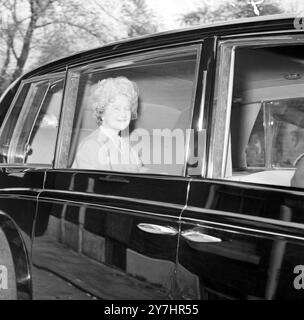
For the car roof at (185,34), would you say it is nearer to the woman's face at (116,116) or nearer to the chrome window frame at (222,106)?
the chrome window frame at (222,106)

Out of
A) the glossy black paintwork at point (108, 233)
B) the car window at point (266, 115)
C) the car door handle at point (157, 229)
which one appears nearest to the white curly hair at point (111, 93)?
the glossy black paintwork at point (108, 233)

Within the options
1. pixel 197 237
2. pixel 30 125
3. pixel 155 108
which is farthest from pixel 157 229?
pixel 30 125

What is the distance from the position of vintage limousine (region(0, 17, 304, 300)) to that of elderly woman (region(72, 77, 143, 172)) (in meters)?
0.05

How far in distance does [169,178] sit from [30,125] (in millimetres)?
1435

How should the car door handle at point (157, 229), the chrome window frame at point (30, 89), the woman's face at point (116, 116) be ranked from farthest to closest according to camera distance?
1. the chrome window frame at point (30, 89)
2. the woman's face at point (116, 116)
3. the car door handle at point (157, 229)

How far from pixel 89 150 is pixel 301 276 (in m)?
1.40

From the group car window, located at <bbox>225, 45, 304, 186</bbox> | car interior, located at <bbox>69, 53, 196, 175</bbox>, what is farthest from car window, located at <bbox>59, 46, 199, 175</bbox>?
car window, located at <bbox>225, 45, 304, 186</bbox>

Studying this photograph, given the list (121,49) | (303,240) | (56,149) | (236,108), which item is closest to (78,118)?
(56,149)

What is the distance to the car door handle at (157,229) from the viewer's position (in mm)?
2071

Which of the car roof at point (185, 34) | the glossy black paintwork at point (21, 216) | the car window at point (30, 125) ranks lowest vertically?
the glossy black paintwork at point (21, 216)

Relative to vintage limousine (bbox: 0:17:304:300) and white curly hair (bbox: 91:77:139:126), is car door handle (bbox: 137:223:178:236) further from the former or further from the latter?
white curly hair (bbox: 91:77:139:126)

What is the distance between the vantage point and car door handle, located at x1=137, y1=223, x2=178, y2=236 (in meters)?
2.07
